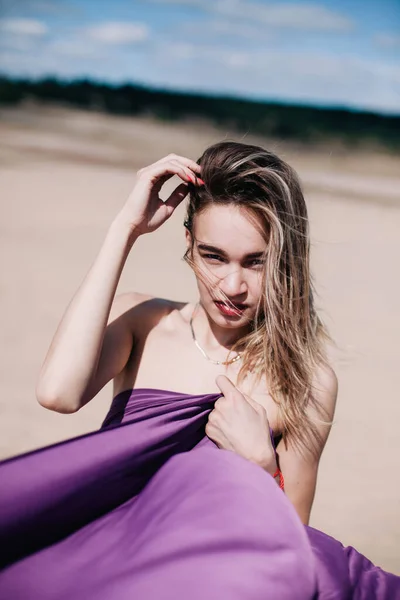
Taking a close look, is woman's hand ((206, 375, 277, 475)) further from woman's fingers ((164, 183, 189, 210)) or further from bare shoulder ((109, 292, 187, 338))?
woman's fingers ((164, 183, 189, 210))

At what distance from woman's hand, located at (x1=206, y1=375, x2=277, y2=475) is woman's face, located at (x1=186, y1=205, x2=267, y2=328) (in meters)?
0.23

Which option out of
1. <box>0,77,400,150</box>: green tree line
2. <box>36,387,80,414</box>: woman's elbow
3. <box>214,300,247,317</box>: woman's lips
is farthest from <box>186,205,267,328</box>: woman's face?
<box>0,77,400,150</box>: green tree line

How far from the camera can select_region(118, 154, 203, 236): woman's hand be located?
7.68 feet

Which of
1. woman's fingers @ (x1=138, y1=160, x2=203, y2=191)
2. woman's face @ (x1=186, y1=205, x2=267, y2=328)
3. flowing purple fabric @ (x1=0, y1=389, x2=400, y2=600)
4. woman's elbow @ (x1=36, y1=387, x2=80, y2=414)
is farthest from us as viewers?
woman's fingers @ (x1=138, y1=160, x2=203, y2=191)

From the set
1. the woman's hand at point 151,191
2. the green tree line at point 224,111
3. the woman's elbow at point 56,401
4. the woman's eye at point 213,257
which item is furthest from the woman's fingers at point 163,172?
the green tree line at point 224,111

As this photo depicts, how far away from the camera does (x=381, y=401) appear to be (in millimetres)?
5527

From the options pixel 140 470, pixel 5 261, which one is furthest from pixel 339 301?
pixel 140 470

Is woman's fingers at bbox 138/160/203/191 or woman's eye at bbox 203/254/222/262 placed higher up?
woman's fingers at bbox 138/160/203/191

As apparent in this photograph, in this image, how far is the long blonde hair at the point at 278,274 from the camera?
7.50ft

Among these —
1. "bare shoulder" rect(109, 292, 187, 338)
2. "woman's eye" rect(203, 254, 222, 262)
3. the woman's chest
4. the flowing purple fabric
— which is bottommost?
the flowing purple fabric

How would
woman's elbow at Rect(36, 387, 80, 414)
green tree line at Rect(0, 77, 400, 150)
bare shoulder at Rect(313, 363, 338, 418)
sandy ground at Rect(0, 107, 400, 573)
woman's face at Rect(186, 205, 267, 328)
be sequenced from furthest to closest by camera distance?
green tree line at Rect(0, 77, 400, 150)
sandy ground at Rect(0, 107, 400, 573)
bare shoulder at Rect(313, 363, 338, 418)
woman's face at Rect(186, 205, 267, 328)
woman's elbow at Rect(36, 387, 80, 414)

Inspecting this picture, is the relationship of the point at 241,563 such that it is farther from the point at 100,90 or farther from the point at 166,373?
the point at 100,90

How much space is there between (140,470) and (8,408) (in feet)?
9.47

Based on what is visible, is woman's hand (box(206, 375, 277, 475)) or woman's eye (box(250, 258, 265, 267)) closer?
woman's hand (box(206, 375, 277, 475))
